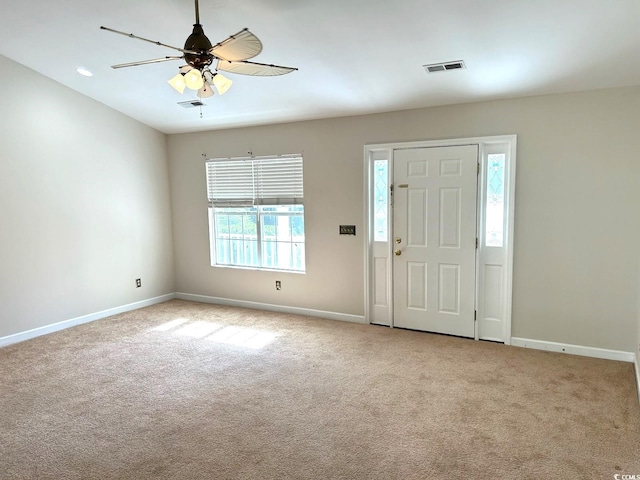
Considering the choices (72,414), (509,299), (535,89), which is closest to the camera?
(72,414)

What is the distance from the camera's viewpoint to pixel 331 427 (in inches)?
104

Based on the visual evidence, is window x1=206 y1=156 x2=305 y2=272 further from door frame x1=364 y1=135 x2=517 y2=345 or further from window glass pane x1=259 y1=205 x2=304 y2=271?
door frame x1=364 y1=135 x2=517 y2=345

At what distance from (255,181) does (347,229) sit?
4.85 feet

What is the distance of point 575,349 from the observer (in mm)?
3785

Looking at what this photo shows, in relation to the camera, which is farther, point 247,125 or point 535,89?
point 247,125

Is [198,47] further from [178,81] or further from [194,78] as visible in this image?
[178,81]

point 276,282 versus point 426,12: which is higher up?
point 426,12

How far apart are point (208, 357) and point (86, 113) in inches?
131

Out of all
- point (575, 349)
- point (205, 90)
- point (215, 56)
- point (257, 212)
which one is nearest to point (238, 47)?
point (215, 56)

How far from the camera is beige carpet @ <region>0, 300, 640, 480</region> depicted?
2.29 m

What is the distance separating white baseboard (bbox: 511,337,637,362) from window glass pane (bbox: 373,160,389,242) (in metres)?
1.74

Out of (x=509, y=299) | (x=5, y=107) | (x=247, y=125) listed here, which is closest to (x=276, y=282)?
(x=247, y=125)

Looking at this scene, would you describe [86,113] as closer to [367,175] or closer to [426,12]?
[367,175]

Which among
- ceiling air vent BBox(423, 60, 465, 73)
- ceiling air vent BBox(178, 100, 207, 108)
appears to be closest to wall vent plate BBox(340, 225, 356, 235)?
ceiling air vent BBox(423, 60, 465, 73)
